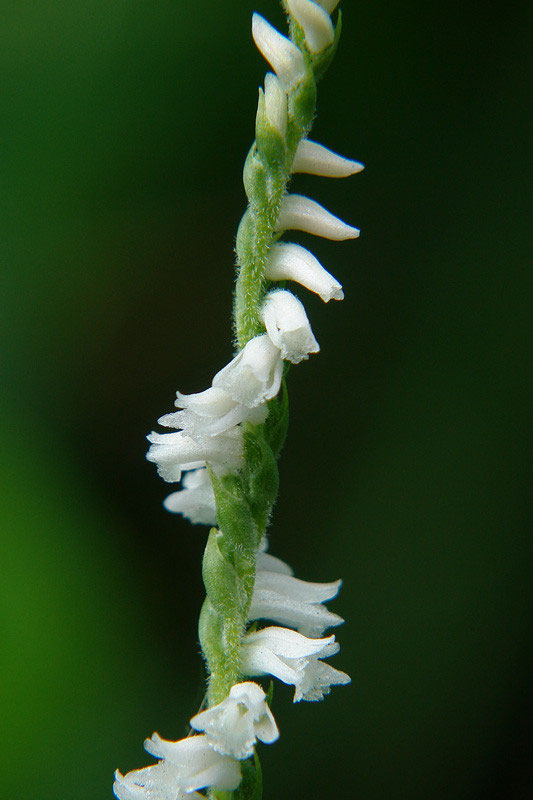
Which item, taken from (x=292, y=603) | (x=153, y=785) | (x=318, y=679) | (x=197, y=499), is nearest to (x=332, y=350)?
(x=197, y=499)

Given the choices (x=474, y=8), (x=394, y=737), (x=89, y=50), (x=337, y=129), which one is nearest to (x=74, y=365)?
(x=89, y=50)

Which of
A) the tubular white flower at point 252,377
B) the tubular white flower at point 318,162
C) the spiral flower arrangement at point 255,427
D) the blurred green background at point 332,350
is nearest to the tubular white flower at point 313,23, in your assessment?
the spiral flower arrangement at point 255,427

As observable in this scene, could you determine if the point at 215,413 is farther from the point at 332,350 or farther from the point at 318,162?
the point at 332,350

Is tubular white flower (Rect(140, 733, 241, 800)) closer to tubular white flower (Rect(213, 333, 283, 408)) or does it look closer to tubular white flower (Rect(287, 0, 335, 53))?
tubular white flower (Rect(213, 333, 283, 408))

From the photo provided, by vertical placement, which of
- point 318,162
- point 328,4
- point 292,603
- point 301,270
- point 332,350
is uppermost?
point 332,350

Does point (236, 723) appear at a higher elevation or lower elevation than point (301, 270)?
lower

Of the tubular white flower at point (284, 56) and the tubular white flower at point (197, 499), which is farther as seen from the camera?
the tubular white flower at point (197, 499)

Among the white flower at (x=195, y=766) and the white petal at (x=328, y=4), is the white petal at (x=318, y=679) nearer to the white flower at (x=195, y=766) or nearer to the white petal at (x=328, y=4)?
the white flower at (x=195, y=766)

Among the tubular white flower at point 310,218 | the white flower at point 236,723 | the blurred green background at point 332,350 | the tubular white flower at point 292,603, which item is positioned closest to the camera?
the white flower at point 236,723

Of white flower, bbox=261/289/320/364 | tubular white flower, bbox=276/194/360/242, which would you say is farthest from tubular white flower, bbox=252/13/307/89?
white flower, bbox=261/289/320/364
